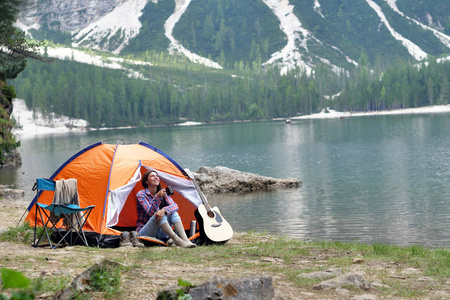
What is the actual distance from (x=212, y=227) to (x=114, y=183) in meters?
3.12

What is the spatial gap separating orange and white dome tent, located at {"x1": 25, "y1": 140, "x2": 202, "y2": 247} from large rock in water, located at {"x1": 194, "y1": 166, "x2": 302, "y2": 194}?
13.3 meters

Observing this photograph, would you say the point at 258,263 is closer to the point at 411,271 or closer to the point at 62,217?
the point at 411,271

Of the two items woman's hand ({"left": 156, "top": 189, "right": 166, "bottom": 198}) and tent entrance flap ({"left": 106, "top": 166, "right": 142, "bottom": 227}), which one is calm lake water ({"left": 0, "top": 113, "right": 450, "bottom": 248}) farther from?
woman's hand ({"left": 156, "top": 189, "right": 166, "bottom": 198})

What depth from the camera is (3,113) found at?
43.6 m

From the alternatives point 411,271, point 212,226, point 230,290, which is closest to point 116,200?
point 212,226

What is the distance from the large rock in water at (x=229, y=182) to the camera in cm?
2828

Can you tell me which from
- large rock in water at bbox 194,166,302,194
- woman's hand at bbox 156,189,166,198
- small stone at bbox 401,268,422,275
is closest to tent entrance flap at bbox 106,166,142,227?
woman's hand at bbox 156,189,166,198

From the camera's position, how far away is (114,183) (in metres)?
13.3

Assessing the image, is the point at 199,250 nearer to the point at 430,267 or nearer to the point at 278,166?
the point at 430,267

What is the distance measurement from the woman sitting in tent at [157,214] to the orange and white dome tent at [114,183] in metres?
1.11

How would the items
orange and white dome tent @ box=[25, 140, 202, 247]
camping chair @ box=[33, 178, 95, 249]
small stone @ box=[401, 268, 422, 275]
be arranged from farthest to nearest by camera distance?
1. orange and white dome tent @ box=[25, 140, 202, 247]
2. camping chair @ box=[33, 178, 95, 249]
3. small stone @ box=[401, 268, 422, 275]

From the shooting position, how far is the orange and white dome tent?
41.6 feet

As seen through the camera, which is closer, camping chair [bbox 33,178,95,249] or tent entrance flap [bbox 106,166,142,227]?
camping chair [bbox 33,178,95,249]

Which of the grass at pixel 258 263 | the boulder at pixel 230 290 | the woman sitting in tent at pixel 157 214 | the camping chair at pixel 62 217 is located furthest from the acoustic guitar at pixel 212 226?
the boulder at pixel 230 290
